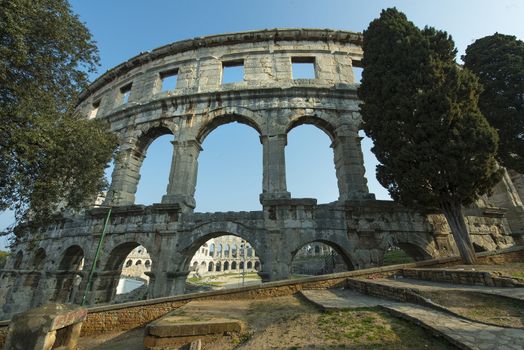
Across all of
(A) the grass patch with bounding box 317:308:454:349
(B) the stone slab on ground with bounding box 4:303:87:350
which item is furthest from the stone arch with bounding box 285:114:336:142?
(B) the stone slab on ground with bounding box 4:303:87:350

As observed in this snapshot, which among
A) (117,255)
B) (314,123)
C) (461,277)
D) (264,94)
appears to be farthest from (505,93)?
(117,255)

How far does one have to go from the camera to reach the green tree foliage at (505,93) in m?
10.5

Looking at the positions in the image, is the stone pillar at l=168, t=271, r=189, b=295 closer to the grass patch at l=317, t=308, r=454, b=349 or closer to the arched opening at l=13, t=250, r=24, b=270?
the grass patch at l=317, t=308, r=454, b=349

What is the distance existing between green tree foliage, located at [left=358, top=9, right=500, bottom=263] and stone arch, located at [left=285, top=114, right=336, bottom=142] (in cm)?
253

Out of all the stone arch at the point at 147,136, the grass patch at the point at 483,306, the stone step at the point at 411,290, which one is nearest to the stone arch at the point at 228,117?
the stone arch at the point at 147,136

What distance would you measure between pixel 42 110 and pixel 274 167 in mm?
7834

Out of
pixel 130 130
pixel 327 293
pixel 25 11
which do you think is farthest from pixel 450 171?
pixel 130 130

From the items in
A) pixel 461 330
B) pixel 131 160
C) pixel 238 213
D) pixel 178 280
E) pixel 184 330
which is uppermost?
pixel 131 160

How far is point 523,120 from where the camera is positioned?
10312 mm

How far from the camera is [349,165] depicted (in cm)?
1106

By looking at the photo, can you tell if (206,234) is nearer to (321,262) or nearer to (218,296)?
(218,296)

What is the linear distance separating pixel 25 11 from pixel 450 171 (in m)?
12.1

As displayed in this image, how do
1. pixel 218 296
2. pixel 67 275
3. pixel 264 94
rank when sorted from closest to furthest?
pixel 218 296, pixel 67 275, pixel 264 94

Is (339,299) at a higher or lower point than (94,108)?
lower
